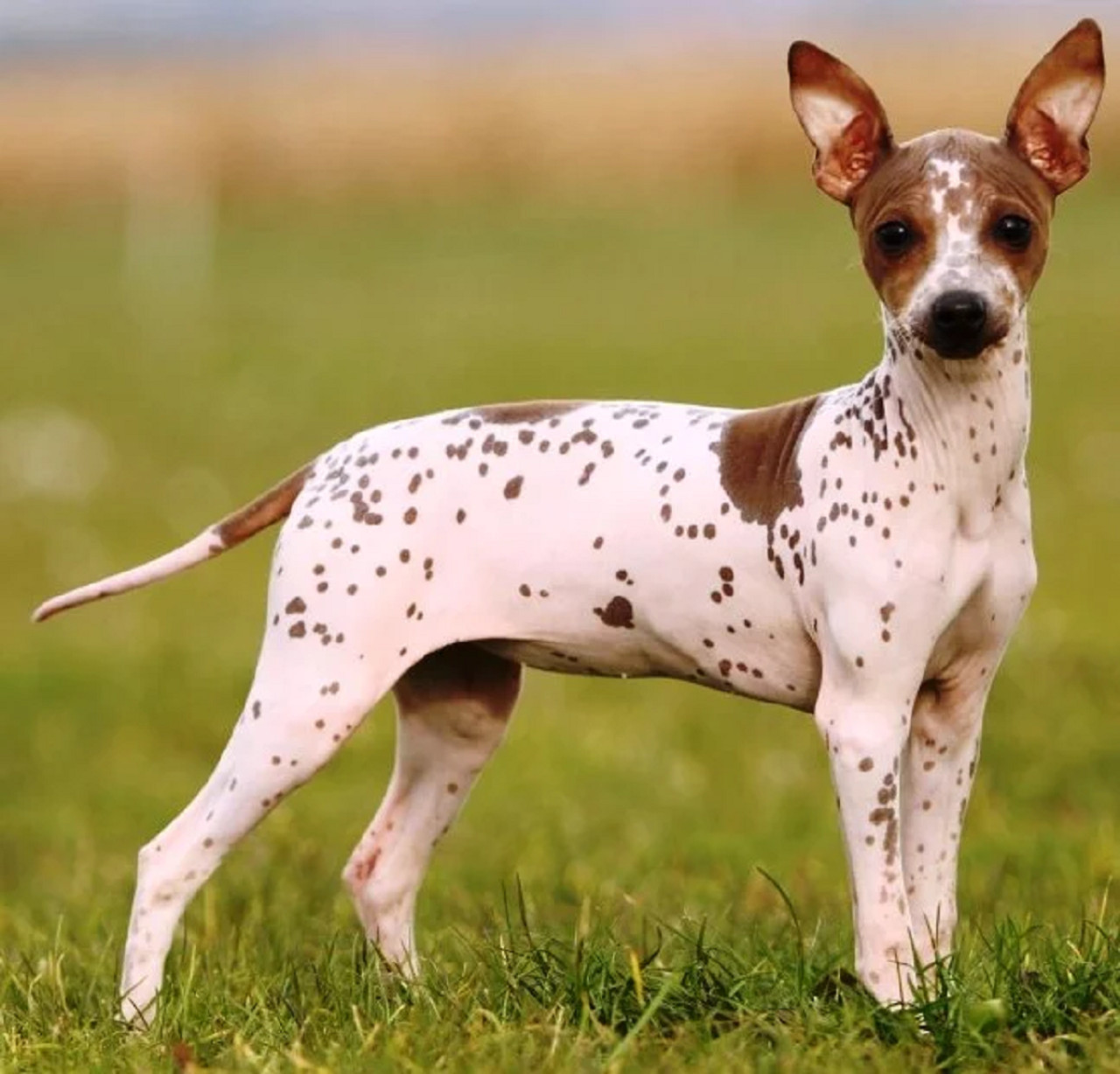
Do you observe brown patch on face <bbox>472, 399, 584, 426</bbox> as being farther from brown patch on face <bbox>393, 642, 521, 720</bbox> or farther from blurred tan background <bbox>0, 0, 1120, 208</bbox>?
blurred tan background <bbox>0, 0, 1120, 208</bbox>

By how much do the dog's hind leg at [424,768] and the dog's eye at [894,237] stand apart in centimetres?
159

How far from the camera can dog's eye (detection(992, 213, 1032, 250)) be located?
524 centimetres

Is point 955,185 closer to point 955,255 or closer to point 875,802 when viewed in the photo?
point 955,255

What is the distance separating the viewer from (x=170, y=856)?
6.01 m

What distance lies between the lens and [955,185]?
524cm

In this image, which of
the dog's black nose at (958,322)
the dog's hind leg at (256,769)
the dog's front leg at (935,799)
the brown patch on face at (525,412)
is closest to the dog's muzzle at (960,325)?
the dog's black nose at (958,322)

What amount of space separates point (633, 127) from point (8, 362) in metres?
19.9

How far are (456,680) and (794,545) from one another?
1.17 metres

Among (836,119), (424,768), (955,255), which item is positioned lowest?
(424,768)

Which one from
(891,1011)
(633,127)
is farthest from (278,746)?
(633,127)

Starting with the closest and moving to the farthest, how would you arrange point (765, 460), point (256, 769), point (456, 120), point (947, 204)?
point (947, 204), point (765, 460), point (256, 769), point (456, 120)

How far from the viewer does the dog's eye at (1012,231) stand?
17.2 feet

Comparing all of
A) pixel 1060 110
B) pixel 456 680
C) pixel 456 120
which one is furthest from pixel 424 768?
pixel 456 120

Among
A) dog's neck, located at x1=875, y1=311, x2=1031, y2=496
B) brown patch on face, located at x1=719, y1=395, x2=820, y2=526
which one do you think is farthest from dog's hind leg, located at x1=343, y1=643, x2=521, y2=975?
dog's neck, located at x1=875, y1=311, x2=1031, y2=496
